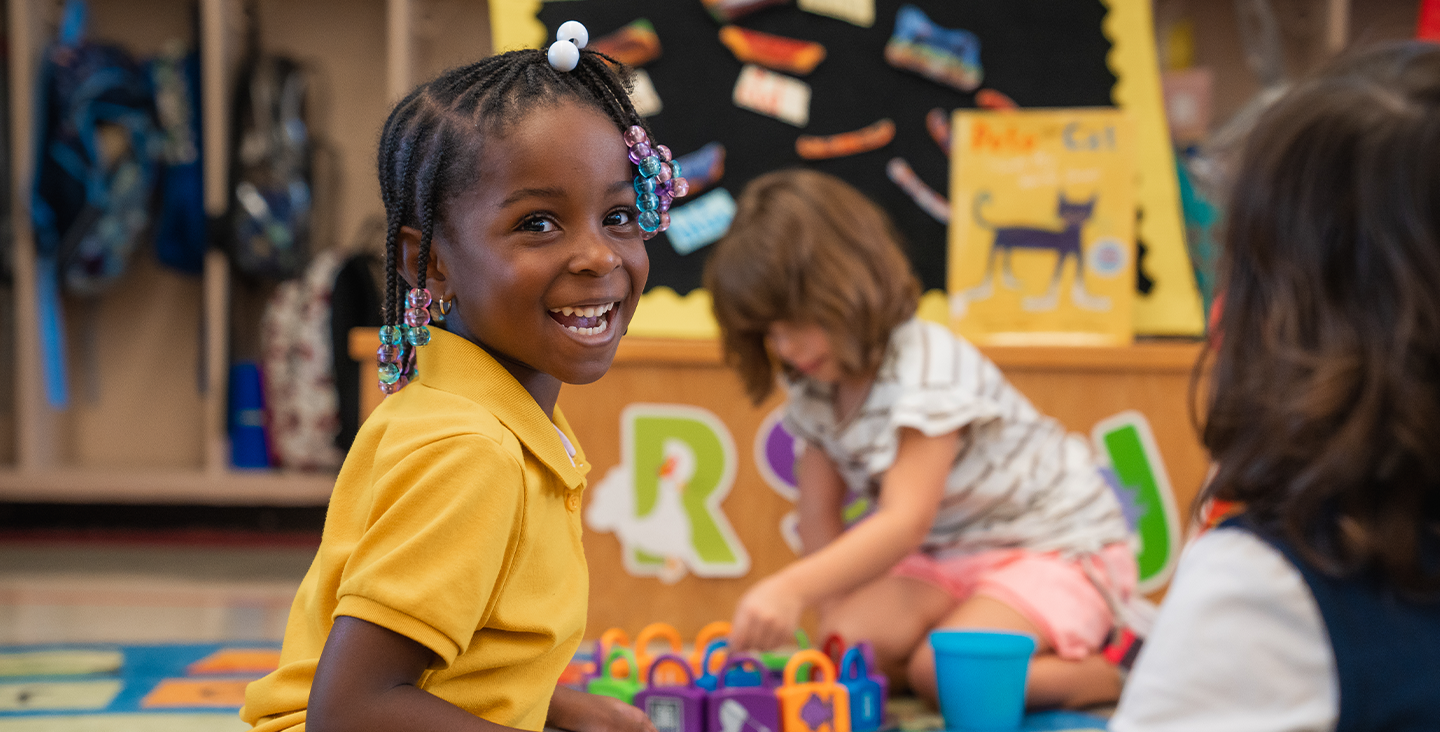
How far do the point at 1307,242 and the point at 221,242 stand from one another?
235cm

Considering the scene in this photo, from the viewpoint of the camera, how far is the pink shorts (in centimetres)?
126

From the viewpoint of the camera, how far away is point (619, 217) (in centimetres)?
70

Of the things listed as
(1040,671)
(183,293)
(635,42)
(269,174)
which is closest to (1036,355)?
(1040,671)

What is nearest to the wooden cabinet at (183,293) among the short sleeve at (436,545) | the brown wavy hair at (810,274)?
the brown wavy hair at (810,274)

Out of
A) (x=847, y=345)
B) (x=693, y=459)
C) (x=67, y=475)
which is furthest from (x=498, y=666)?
(x=67, y=475)

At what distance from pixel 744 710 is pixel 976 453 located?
49 cm

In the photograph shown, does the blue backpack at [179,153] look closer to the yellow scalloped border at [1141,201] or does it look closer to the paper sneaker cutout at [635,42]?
the yellow scalloped border at [1141,201]

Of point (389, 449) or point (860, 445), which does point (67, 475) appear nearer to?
point (860, 445)

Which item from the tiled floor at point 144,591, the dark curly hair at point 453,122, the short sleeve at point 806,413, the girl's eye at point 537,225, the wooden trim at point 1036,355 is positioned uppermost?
the dark curly hair at point 453,122

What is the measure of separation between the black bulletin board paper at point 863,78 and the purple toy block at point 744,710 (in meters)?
1.03

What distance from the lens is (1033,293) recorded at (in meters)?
1.70

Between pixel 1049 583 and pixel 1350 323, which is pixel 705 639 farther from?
pixel 1350 323

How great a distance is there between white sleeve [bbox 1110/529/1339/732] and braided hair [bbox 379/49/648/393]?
0.43 m

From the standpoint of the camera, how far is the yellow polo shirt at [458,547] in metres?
0.55
